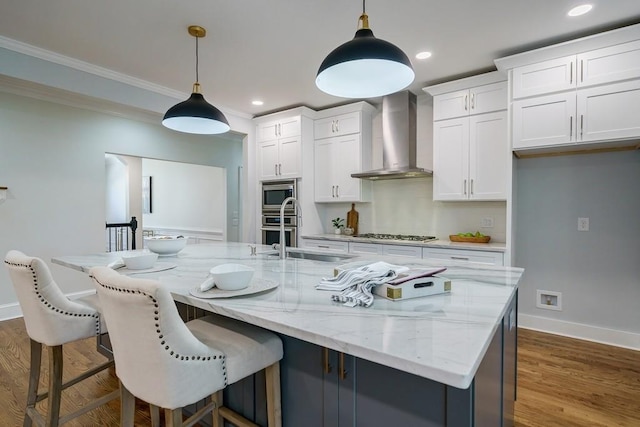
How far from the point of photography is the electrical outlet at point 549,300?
3.15 metres

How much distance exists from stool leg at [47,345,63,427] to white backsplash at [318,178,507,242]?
11.4 feet

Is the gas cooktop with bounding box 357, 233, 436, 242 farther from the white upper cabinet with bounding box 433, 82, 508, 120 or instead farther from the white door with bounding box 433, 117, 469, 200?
the white upper cabinet with bounding box 433, 82, 508, 120

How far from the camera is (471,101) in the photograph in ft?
11.0

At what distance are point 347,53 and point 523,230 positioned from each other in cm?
275

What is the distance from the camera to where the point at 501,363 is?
4.48 feet

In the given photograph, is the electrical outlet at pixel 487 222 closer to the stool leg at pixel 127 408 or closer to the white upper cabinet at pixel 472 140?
the white upper cabinet at pixel 472 140

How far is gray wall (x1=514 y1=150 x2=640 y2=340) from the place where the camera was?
2.84 meters

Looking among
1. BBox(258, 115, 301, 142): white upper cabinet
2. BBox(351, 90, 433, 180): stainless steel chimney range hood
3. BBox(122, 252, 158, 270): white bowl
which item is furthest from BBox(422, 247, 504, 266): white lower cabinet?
BBox(122, 252, 158, 270): white bowl

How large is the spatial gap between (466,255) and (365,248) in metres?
1.07

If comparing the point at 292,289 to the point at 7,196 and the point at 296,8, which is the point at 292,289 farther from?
the point at 7,196

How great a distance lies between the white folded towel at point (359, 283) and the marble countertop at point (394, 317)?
4 cm

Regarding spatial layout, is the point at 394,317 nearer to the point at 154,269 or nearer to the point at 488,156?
the point at 154,269

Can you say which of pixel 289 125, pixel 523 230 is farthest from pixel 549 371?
pixel 289 125

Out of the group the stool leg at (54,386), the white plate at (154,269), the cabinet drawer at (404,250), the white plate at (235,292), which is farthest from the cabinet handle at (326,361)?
the cabinet drawer at (404,250)
